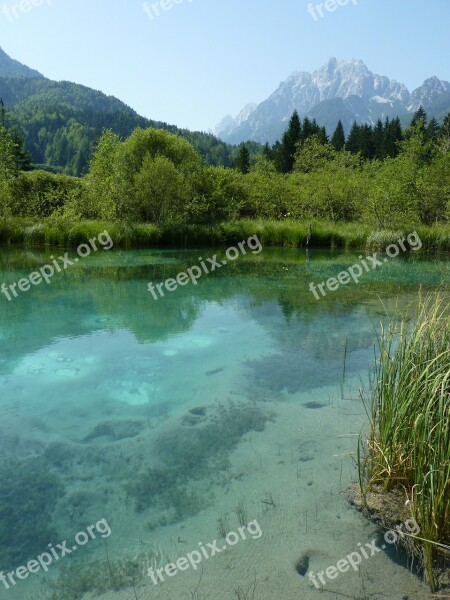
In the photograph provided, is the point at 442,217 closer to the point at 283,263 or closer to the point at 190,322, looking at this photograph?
the point at 283,263

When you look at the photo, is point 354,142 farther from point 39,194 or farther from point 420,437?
point 420,437

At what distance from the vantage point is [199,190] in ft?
89.1

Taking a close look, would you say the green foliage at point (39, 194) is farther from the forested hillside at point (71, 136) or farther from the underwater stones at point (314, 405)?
the forested hillside at point (71, 136)

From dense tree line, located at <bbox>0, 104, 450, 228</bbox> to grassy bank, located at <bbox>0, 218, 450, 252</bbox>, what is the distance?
122 centimetres

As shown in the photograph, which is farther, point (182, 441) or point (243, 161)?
point (243, 161)

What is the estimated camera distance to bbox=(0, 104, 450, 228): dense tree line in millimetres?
23453

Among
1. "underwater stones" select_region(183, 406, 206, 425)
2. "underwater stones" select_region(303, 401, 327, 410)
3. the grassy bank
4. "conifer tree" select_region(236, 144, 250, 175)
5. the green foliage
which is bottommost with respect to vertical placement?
"underwater stones" select_region(183, 406, 206, 425)

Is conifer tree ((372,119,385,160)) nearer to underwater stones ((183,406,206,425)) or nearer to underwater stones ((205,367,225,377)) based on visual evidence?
underwater stones ((205,367,225,377))

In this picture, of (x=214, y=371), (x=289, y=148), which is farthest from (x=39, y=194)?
(x=289, y=148)

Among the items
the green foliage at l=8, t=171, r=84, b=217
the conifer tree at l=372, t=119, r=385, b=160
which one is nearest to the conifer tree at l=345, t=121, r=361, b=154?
the conifer tree at l=372, t=119, r=385, b=160

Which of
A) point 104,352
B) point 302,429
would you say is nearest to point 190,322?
point 104,352

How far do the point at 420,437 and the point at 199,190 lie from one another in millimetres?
25449

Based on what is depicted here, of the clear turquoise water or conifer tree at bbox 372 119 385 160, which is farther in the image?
conifer tree at bbox 372 119 385 160

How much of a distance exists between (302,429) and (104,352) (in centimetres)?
400
